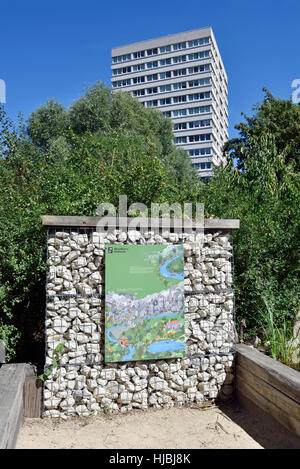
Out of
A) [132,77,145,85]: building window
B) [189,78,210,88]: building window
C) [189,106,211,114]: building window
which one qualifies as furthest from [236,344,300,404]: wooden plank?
[132,77,145,85]: building window

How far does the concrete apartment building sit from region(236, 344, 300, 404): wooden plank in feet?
142

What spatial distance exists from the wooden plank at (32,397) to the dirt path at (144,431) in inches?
2.8

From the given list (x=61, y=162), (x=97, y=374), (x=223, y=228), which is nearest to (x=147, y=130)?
(x=61, y=162)

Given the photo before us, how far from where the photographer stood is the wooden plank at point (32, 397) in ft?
11.4

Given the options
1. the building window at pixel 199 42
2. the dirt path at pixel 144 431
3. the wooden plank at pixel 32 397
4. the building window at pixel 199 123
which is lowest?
the dirt path at pixel 144 431

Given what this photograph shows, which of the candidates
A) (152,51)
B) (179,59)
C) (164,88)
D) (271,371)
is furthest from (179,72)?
(271,371)

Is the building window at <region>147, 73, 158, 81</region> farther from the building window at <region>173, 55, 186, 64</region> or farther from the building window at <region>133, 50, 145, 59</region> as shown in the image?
the building window at <region>133, 50, 145, 59</region>

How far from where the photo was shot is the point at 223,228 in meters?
4.04

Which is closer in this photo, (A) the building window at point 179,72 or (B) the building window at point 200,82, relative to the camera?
(B) the building window at point 200,82

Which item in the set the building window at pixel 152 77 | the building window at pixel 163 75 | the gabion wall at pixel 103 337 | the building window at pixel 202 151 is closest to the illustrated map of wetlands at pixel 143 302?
the gabion wall at pixel 103 337

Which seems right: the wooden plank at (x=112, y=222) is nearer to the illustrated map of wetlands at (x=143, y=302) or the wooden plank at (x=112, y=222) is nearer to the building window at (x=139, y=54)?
the illustrated map of wetlands at (x=143, y=302)

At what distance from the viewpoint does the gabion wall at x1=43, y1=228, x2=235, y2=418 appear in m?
3.52

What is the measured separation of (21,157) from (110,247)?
3556mm

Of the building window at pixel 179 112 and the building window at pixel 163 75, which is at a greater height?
the building window at pixel 163 75
